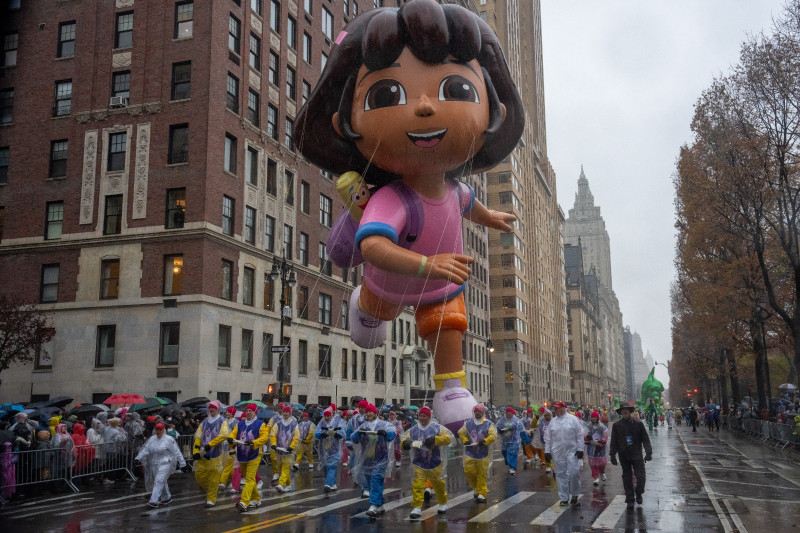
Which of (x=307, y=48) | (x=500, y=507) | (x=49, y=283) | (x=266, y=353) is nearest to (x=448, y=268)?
(x=500, y=507)

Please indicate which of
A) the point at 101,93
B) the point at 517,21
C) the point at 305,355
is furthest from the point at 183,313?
the point at 517,21

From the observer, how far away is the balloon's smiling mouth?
8.66 m

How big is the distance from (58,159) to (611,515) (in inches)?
1162

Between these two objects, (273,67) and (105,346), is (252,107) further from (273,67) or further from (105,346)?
(105,346)

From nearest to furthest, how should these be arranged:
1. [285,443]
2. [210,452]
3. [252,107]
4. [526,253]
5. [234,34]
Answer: [210,452]
[285,443]
[234,34]
[252,107]
[526,253]

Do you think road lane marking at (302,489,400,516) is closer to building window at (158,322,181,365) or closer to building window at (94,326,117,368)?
building window at (158,322,181,365)

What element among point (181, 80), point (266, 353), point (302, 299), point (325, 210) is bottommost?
point (266, 353)

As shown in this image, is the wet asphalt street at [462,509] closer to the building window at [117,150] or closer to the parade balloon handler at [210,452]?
the parade balloon handler at [210,452]

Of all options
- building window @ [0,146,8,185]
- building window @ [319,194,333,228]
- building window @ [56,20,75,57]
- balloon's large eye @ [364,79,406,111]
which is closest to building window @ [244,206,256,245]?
building window @ [319,194,333,228]

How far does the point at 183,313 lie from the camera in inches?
1116

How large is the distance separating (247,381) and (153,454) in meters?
17.3

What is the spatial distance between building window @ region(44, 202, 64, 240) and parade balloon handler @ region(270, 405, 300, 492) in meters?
20.8

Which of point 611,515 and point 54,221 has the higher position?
point 54,221

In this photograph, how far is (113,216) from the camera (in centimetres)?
3052
